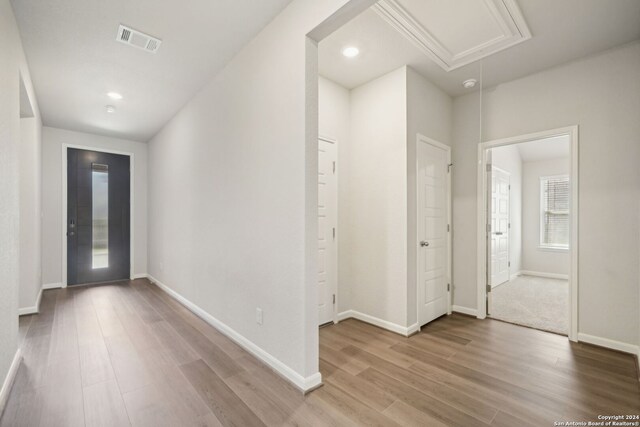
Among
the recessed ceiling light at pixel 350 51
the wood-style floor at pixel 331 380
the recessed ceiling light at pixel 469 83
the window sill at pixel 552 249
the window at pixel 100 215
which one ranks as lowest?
the wood-style floor at pixel 331 380

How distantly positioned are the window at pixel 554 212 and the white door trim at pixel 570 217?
12.9 feet

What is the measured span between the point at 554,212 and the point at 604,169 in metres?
4.25

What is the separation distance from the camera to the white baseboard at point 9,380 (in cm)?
187

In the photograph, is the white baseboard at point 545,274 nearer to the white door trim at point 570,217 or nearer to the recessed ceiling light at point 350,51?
the white door trim at point 570,217

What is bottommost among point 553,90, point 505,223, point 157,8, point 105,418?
point 105,418

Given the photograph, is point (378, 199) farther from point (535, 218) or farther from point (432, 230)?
point (535, 218)

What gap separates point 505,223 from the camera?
5766 mm

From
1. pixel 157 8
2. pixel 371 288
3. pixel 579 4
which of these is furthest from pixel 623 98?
pixel 157 8

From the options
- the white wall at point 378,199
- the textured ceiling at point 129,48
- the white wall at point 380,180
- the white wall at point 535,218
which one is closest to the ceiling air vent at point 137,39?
the textured ceiling at point 129,48

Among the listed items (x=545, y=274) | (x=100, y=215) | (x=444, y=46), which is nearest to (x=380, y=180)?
(x=444, y=46)

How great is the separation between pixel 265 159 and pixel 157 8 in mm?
1365

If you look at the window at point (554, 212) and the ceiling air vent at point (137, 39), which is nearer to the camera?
the ceiling air vent at point (137, 39)

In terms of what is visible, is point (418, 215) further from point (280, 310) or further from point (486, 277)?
point (280, 310)

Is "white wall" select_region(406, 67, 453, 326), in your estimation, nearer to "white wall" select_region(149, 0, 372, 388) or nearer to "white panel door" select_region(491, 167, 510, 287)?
"white wall" select_region(149, 0, 372, 388)
